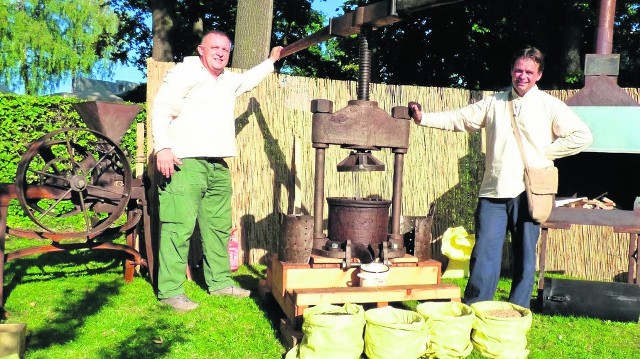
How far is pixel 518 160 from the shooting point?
11.5ft

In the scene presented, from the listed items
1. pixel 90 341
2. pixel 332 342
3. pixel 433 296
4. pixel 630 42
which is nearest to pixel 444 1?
pixel 433 296

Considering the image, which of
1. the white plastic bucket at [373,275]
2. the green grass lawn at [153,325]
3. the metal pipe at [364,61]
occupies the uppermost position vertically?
the metal pipe at [364,61]

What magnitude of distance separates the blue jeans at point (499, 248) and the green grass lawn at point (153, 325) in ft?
1.20

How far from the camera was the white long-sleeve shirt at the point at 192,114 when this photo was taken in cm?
360

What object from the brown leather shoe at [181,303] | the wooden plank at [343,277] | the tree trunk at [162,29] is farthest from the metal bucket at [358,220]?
the tree trunk at [162,29]

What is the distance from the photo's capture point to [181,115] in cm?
371

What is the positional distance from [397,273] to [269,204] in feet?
6.65

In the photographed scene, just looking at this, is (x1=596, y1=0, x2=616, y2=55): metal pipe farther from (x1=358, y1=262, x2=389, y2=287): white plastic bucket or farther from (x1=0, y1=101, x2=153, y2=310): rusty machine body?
(x1=0, y1=101, x2=153, y2=310): rusty machine body

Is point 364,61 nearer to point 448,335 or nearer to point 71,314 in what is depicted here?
point 448,335

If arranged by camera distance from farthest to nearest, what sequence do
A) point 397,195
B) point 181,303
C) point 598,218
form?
point 598,218
point 397,195
point 181,303

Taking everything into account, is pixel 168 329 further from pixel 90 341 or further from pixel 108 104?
pixel 108 104

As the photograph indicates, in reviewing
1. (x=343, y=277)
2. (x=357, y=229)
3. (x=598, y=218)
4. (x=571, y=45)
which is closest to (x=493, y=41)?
(x=571, y=45)

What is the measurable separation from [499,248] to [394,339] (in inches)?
51.3

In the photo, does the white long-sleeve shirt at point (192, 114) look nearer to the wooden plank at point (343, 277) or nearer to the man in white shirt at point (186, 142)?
the man in white shirt at point (186, 142)
